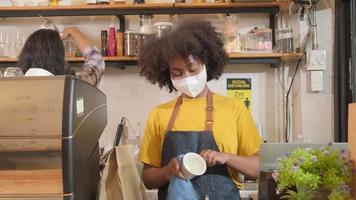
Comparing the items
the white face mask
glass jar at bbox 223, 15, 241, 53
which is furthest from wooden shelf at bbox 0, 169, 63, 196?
glass jar at bbox 223, 15, 241, 53

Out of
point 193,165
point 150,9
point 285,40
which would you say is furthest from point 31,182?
point 285,40

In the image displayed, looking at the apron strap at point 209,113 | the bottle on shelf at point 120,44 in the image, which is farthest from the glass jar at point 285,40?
the apron strap at point 209,113

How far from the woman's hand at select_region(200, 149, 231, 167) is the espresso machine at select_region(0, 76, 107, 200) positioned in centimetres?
42

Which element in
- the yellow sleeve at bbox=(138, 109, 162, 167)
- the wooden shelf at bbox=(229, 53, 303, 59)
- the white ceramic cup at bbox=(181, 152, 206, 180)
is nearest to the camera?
the white ceramic cup at bbox=(181, 152, 206, 180)

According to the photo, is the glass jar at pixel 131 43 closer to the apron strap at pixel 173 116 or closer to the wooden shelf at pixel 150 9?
the wooden shelf at pixel 150 9

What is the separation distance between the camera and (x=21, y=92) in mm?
955

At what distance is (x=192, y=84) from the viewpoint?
1413 mm

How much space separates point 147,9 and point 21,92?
5.46ft

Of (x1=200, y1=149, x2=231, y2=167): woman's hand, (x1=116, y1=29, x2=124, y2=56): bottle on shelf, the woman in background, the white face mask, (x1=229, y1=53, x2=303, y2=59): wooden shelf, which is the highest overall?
(x1=116, y1=29, x2=124, y2=56): bottle on shelf

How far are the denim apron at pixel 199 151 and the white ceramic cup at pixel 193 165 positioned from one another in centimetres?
10

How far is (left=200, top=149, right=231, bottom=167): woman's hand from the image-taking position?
124cm

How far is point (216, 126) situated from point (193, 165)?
0.20 meters

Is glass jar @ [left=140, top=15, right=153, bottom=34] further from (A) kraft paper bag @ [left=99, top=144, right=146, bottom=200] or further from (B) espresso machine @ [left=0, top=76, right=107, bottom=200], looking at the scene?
(B) espresso machine @ [left=0, top=76, right=107, bottom=200]

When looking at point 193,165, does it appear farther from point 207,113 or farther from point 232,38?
point 232,38
